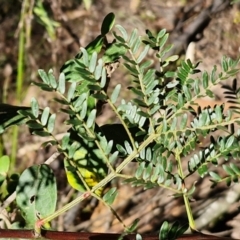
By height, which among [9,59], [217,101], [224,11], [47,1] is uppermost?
[47,1]

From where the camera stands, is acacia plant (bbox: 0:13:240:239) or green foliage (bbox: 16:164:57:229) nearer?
acacia plant (bbox: 0:13:240:239)

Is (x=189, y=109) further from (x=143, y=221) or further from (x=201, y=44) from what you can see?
(x=201, y=44)

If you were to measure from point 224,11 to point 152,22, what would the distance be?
45cm

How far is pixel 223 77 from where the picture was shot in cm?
77

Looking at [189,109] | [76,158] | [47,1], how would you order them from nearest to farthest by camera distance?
[189,109] → [76,158] → [47,1]

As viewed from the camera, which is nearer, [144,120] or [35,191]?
[144,120]

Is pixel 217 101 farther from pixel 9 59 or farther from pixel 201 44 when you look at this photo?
pixel 9 59

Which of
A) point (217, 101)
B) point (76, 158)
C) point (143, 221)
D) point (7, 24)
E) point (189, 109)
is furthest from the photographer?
point (7, 24)

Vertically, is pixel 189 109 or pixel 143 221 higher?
pixel 189 109

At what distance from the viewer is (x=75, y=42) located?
3.30 m

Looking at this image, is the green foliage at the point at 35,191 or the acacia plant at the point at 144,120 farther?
the green foliage at the point at 35,191

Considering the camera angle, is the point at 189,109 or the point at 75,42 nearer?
the point at 189,109

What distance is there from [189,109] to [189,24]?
102 inches

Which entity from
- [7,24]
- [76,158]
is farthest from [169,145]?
[7,24]
